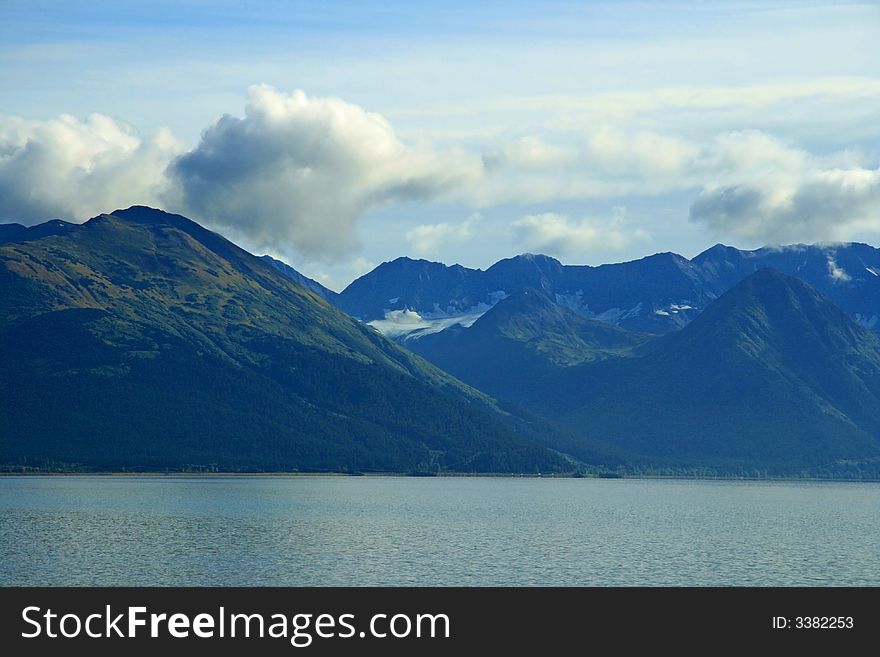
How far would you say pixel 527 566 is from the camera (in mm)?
152375
